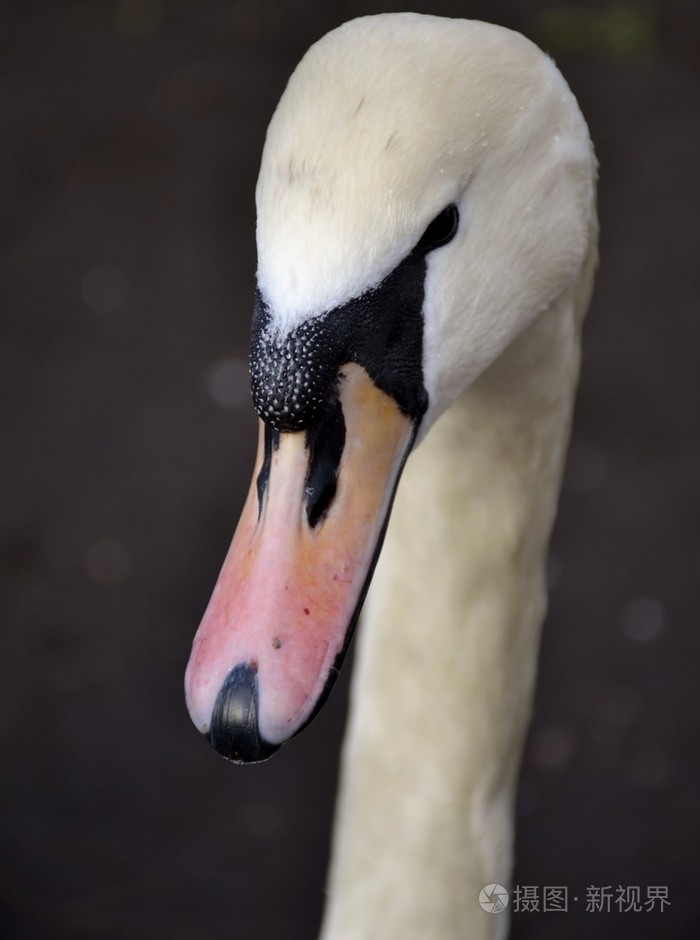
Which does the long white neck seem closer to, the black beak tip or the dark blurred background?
the black beak tip

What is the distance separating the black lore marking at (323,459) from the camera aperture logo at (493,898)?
0.97 m

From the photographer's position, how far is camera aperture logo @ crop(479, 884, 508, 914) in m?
2.03

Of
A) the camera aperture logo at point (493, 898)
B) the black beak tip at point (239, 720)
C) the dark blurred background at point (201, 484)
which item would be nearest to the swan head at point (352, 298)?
the black beak tip at point (239, 720)

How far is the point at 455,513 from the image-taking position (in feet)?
5.90

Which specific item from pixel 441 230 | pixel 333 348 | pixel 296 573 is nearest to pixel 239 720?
pixel 296 573

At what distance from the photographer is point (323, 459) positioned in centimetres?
133

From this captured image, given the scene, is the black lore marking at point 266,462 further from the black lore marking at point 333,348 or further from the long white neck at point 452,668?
the long white neck at point 452,668

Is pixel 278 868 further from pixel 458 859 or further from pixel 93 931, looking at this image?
pixel 458 859

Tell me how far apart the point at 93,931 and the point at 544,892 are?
1117 mm

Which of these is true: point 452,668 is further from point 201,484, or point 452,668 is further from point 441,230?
point 201,484

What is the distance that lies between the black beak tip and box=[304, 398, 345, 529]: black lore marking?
178 millimetres

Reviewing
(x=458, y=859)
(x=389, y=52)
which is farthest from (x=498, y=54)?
(x=458, y=859)

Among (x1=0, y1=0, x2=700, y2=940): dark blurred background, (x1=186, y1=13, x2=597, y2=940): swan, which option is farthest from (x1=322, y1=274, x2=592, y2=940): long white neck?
(x1=0, y1=0, x2=700, y2=940): dark blurred background

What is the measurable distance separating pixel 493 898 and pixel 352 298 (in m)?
1.18
